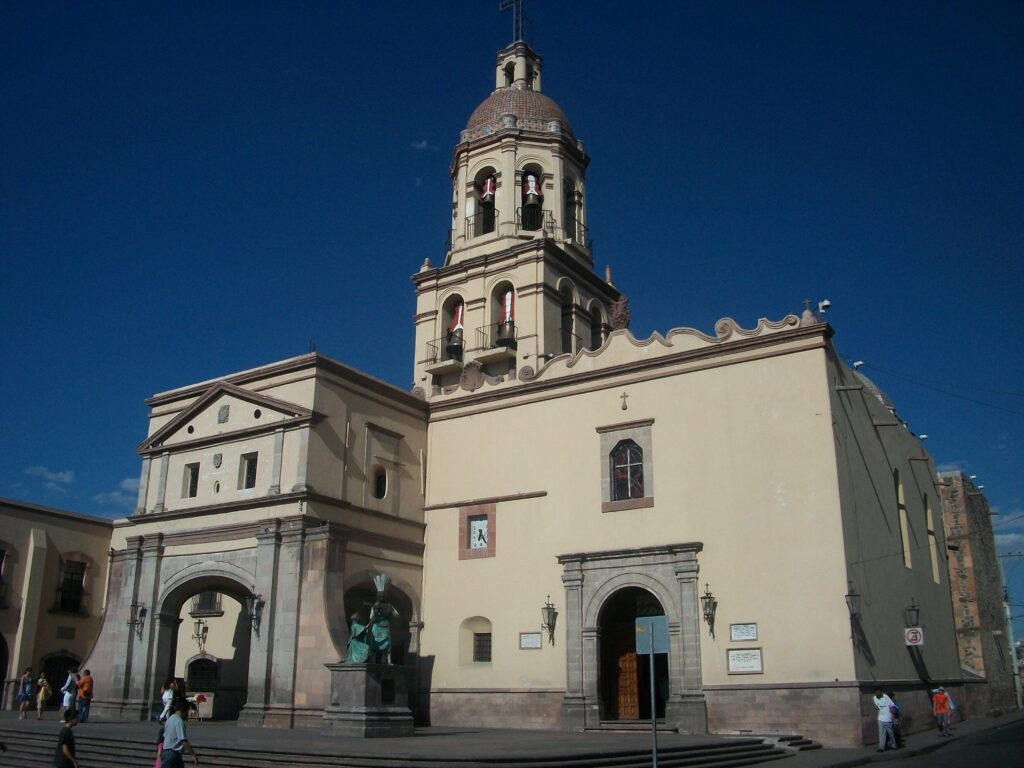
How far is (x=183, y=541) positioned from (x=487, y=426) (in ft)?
30.8

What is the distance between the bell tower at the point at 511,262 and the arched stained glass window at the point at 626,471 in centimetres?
498

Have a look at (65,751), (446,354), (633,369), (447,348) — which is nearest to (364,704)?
(65,751)

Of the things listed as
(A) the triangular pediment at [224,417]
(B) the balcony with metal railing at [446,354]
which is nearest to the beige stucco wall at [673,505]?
(B) the balcony with metal railing at [446,354]

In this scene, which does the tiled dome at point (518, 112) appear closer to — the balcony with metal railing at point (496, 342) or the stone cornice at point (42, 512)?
the balcony with metal railing at point (496, 342)

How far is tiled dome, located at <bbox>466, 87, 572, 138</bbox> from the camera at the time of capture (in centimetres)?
3516

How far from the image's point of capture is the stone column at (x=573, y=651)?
2466 centimetres

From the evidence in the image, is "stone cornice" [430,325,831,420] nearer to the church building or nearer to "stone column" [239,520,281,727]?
the church building

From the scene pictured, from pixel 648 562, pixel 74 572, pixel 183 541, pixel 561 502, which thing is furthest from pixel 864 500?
pixel 74 572

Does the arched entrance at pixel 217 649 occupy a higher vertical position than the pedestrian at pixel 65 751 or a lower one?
higher

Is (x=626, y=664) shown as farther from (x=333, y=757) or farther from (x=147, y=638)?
(x=147, y=638)

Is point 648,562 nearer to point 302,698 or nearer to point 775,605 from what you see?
point 775,605

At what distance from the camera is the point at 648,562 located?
81.9ft

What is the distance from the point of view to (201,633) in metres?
31.5

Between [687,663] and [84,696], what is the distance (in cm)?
1547
